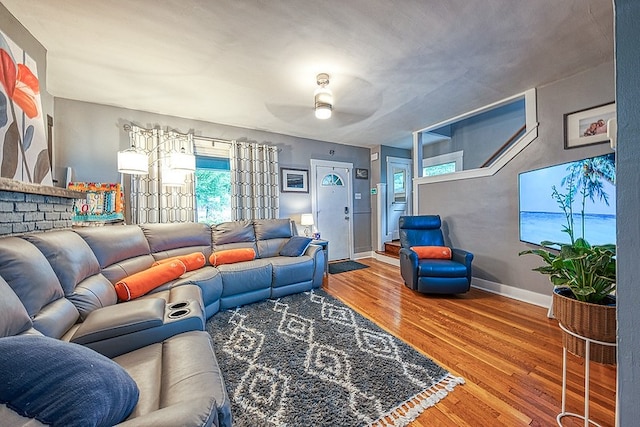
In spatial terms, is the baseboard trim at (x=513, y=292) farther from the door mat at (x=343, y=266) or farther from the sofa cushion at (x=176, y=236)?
the sofa cushion at (x=176, y=236)

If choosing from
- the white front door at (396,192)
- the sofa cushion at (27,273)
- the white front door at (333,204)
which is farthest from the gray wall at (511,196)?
the sofa cushion at (27,273)

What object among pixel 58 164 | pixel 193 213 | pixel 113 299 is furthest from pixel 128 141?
pixel 113 299

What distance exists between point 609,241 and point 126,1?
3708 mm

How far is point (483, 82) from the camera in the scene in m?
2.54

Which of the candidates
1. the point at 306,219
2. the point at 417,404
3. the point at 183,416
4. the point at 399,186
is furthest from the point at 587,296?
the point at 399,186

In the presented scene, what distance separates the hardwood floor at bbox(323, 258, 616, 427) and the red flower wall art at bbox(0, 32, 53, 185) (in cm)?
279

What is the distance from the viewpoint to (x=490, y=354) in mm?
1749

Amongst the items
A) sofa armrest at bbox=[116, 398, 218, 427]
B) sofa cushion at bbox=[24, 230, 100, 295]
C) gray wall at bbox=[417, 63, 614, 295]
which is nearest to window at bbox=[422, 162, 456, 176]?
gray wall at bbox=[417, 63, 614, 295]

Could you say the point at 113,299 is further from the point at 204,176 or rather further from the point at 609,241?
the point at 609,241

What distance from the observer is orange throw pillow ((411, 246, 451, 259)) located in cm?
301

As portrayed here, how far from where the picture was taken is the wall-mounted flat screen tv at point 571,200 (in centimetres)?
171

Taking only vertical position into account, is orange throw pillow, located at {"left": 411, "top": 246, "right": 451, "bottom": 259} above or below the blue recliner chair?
above

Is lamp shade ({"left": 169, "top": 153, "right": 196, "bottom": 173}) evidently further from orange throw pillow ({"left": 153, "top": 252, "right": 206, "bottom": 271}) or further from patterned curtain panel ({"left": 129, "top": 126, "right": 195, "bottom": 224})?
orange throw pillow ({"left": 153, "top": 252, "right": 206, "bottom": 271})

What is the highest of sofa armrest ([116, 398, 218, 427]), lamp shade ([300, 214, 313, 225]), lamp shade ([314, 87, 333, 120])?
lamp shade ([314, 87, 333, 120])
